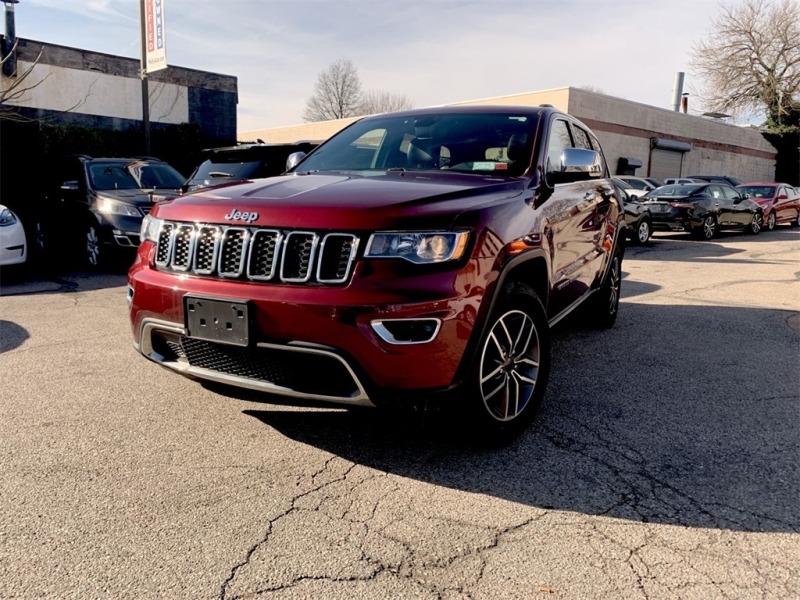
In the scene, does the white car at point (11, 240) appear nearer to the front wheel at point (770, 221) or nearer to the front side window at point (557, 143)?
the front side window at point (557, 143)

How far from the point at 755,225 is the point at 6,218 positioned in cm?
1926

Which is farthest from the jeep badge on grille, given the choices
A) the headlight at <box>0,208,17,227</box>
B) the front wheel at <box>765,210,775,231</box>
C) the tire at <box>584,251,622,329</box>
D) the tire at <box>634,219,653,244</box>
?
the front wheel at <box>765,210,775,231</box>

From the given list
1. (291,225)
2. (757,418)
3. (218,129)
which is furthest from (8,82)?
(757,418)

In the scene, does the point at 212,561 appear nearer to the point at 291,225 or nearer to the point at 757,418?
the point at 291,225

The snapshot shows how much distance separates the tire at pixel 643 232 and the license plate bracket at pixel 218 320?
13.6 metres

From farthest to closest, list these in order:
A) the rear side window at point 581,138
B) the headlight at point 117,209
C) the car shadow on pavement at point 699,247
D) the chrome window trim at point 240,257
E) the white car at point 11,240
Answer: the car shadow on pavement at point 699,247
the headlight at point 117,209
the white car at point 11,240
the rear side window at point 581,138
the chrome window trim at point 240,257

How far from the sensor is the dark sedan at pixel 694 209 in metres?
16.3

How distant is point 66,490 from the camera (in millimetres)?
2861

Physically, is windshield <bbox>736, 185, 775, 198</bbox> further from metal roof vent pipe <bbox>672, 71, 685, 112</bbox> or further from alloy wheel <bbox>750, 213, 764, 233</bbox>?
metal roof vent pipe <bbox>672, 71, 685, 112</bbox>

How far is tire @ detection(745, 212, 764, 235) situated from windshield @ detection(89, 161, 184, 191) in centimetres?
1626

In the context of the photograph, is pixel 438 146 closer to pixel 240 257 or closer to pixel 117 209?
pixel 240 257

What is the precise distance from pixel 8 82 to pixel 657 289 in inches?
710

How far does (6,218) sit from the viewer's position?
826cm

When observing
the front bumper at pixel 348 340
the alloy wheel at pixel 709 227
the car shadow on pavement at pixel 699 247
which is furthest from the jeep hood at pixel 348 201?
the alloy wheel at pixel 709 227
